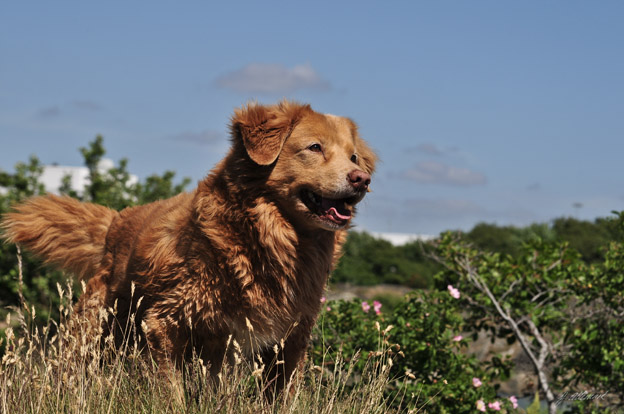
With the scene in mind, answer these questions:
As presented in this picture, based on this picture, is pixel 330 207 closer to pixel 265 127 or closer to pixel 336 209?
pixel 336 209

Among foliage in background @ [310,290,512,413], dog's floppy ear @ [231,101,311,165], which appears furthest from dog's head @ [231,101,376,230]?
foliage in background @ [310,290,512,413]

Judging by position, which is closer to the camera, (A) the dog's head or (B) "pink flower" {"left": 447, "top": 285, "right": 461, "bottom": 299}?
(A) the dog's head

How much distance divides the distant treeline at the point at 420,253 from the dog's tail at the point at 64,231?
1674cm

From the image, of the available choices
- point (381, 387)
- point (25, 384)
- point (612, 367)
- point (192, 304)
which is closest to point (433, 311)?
point (612, 367)

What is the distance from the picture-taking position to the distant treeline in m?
23.7

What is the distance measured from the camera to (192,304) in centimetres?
474

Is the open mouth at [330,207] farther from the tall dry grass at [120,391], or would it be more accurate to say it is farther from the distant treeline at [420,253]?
the distant treeline at [420,253]

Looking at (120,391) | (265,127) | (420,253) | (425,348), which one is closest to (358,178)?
(265,127)

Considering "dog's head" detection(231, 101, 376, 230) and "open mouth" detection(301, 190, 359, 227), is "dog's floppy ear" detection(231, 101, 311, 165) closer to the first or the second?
"dog's head" detection(231, 101, 376, 230)

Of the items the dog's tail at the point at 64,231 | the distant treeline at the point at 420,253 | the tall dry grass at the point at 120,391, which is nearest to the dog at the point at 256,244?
the tall dry grass at the point at 120,391

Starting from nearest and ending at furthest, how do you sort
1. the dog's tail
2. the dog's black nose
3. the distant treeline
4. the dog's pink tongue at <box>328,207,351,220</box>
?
the dog's black nose < the dog's pink tongue at <box>328,207,351,220</box> < the dog's tail < the distant treeline

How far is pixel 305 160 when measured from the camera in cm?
485

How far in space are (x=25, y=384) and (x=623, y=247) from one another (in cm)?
577

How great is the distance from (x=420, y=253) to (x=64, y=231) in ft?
57.8
